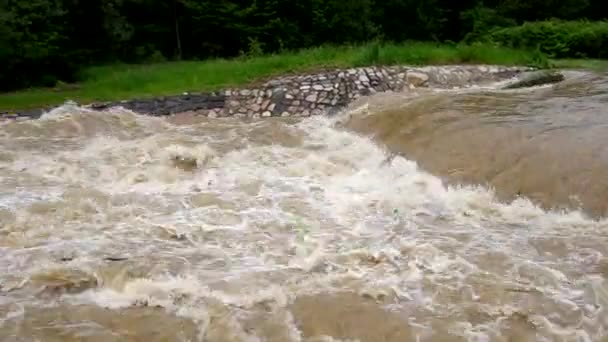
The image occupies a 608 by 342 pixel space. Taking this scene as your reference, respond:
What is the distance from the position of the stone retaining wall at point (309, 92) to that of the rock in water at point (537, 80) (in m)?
0.76

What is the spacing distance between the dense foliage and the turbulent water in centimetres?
548

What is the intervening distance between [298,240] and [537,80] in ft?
28.4

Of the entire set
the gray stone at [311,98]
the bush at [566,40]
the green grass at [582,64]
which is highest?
the bush at [566,40]

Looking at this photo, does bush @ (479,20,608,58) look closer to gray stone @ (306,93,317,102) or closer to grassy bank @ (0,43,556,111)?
grassy bank @ (0,43,556,111)

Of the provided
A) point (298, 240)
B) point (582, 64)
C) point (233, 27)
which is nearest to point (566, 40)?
point (582, 64)

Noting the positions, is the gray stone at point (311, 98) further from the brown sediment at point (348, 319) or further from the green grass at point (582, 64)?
the brown sediment at point (348, 319)

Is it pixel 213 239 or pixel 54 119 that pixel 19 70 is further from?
pixel 213 239

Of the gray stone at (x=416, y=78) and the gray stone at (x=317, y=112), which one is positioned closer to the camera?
the gray stone at (x=317, y=112)

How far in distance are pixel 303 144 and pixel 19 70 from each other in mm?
8330

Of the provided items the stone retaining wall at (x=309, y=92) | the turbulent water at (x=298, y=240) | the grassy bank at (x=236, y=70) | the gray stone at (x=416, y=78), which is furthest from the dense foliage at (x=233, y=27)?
the turbulent water at (x=298, y=240)

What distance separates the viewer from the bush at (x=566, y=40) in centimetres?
1717

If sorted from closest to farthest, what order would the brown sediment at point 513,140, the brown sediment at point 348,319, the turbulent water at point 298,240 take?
the brown sediment at point 348,319
the turbulent water at point 298,240
the brown sediment at point 513,140

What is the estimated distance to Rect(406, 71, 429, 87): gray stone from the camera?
542 inches

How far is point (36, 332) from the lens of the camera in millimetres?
4578
